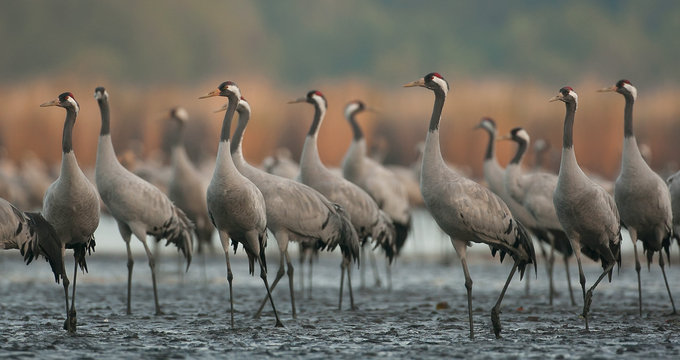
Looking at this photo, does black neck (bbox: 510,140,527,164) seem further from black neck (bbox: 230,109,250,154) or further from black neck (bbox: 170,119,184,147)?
black neck (bbox: 170,119,184,147)

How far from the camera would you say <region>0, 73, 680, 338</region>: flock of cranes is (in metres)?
8.48

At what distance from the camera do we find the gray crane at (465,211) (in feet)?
27.5

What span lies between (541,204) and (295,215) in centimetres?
314

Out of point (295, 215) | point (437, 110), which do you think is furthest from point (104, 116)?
point (437, 110)

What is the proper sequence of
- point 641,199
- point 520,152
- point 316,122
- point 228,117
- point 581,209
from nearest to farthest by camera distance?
point 581,209
point 228,117
point 641,199
point 316,122
point 520,152

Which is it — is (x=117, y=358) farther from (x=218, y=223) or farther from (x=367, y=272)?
(x=367, y=272)

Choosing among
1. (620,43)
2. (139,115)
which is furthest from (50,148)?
(620,43)

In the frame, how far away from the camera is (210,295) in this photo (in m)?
12.2

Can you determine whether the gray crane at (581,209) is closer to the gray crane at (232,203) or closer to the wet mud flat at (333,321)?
the wet mud flat at (333,321)

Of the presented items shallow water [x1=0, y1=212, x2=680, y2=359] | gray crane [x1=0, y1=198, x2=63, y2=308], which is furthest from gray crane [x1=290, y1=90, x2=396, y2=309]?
gray crane [x1=0, y1=198, x2=63, y2=308]

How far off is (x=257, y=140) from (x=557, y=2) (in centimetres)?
3811

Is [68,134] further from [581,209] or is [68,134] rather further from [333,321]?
[581,209]

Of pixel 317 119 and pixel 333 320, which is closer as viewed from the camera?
pixel 333 320

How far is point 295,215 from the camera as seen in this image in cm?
969
